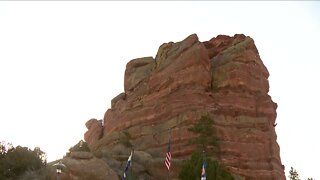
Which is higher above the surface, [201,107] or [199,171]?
[201,107]

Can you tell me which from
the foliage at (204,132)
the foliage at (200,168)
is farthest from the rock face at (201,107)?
the foliage at (200,168)

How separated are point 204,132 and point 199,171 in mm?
10736

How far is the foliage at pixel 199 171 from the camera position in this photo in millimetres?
55000

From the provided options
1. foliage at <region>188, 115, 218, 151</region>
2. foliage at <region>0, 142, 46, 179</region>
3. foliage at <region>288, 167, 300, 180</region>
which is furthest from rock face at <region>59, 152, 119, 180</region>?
foliage at <region>288, 167, 300, 180</region>

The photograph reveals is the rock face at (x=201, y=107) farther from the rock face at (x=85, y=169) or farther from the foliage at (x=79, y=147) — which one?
the rock face at (x=85, y=169)

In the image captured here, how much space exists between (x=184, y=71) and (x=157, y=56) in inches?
443

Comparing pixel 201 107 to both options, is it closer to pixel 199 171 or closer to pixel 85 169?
pixel 199 171

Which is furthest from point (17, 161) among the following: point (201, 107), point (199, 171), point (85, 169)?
point (201, 107)

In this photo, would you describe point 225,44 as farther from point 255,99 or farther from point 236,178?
point 236,178

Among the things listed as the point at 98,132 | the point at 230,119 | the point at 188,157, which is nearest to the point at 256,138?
the point at 230,119

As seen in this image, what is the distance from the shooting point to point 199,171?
180 ft

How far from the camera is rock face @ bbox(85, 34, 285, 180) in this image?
64.6m

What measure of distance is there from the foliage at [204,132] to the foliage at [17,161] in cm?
2130

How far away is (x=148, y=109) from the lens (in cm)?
7444
